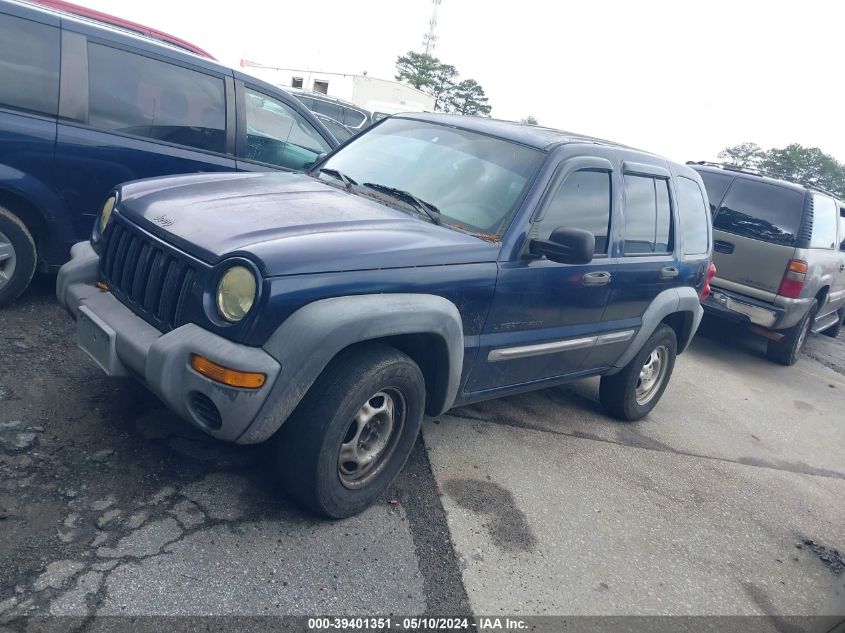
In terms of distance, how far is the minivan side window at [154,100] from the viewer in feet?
14.9

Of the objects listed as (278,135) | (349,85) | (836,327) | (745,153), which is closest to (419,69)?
(745,153)

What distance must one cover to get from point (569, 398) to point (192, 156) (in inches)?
132

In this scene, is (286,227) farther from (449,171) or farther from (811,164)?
(811,164)

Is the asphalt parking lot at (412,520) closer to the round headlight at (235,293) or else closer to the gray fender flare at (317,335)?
the gray fender flare at (317,335)

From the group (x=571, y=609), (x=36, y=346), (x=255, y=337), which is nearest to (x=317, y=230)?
(x=255, y=337)

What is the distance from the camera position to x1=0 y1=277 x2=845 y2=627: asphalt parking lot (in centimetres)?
259

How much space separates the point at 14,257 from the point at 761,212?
721 cm

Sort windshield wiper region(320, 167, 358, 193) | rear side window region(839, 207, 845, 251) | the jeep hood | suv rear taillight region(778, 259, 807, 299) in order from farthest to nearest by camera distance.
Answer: rear side window region(839, 207, 845, 251) → suv rear taillight region(778, 259, 807, 299) → windshield wiper region(320, 167, 358, 193) → the jeep hood

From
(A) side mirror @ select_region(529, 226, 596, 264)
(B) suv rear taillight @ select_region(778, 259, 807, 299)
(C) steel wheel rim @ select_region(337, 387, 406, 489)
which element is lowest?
(C) steel wheel rim @ select_region(337, 387, 406, 489)

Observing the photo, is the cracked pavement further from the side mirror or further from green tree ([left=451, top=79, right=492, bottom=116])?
green tree ([left=451, top=79, right=492, bottom=116])

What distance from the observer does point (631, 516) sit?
3.81 meters

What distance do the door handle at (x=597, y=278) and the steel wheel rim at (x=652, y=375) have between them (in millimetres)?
1213

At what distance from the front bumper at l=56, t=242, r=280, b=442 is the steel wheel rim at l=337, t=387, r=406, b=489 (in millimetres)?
540

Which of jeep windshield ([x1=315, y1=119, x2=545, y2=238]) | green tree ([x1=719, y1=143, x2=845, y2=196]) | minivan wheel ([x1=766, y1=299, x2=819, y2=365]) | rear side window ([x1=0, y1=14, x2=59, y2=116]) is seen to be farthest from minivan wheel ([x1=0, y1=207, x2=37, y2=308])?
green tree ([x1=719, y1=143, x2=845, y2=196])
